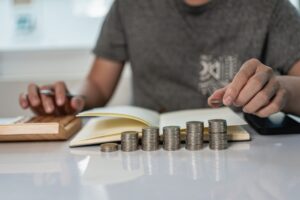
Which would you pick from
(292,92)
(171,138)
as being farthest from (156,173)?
(292,92)

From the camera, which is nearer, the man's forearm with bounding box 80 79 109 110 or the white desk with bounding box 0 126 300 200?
the white desk with bounding box 0 126 300 200

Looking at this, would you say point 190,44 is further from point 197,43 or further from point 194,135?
point 194,135

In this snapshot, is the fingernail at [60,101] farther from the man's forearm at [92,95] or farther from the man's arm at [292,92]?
the man's arm at [292,92]

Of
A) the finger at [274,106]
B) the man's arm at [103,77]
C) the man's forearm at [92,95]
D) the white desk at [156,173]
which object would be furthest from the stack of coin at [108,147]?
the man's arm at [103,77]

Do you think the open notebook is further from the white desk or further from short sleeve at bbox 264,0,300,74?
short sleeve at bbox 264,0,300,74

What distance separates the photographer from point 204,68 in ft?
3.55

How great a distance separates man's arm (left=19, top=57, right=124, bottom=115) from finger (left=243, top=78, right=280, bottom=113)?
1.30ft

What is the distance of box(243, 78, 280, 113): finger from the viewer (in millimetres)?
657

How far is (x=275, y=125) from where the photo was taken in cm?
77

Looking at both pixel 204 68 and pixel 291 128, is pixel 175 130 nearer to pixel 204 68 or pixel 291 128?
pixel 291 128

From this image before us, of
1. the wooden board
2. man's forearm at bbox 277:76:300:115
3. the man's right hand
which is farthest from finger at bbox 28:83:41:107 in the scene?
man's forearm at bbox 277:76:300:115

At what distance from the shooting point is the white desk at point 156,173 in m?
0.47

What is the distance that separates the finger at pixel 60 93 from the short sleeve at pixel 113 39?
0.32 meters

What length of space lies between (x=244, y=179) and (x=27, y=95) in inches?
21.7
